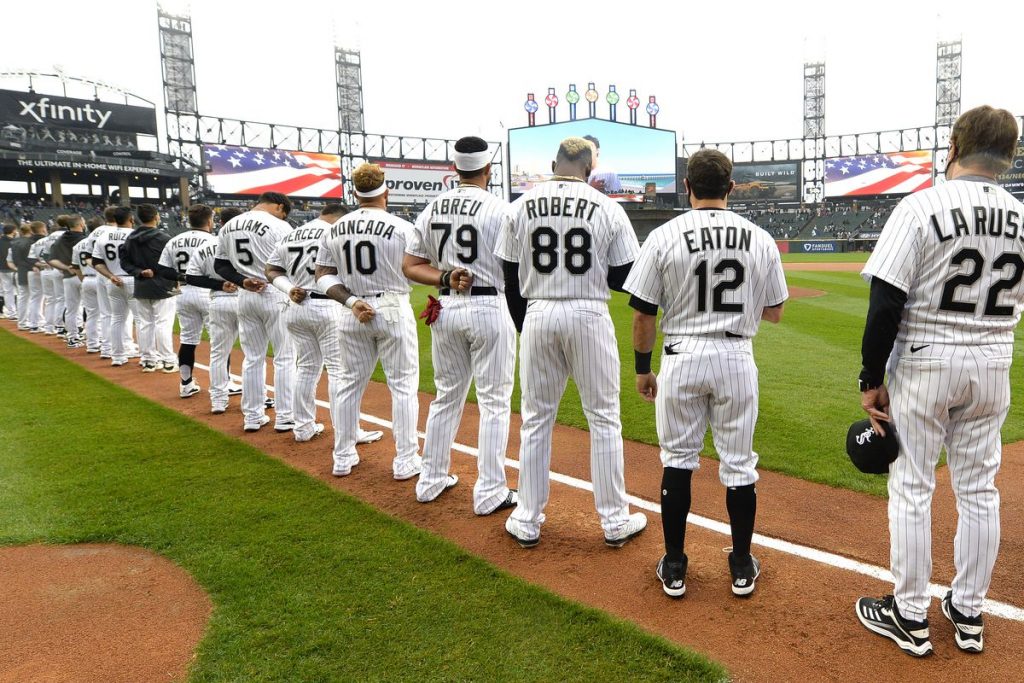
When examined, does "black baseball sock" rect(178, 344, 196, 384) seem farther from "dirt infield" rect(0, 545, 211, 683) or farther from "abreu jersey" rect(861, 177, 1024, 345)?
"abreu jersey" rect(861, 177, 1024, 345)

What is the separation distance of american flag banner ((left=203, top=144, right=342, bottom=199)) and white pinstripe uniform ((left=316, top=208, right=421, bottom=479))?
131 ft

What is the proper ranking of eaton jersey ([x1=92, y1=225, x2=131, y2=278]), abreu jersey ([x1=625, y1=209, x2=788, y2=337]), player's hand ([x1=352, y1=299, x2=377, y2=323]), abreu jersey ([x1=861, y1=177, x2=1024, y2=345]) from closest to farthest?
abreu jersey ([x1=861, y1=177, x2=1024, y2=345]) → abreu jersey ([x1=625, y1=209, x2=788, y2=337]) → player's hand ([x1=352, y1=299, x2=377, y2=323]) → eaton jersey ([x1=92, y1=225, x2=131, y2=278])

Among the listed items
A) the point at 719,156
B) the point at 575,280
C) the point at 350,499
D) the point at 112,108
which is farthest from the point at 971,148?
the point at 112,108

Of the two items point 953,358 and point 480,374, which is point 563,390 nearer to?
point 480,374

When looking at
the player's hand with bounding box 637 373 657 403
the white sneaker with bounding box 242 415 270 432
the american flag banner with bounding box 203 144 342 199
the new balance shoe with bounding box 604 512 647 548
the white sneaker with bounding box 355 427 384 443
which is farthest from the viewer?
the american flag banner with bounding box 203 144 342 199

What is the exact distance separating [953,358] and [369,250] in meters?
3.34

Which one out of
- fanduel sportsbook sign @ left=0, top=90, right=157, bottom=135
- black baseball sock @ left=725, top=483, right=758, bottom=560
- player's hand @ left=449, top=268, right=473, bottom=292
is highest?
fanduel sportsbook sign @ left=0, top=90, right=157, bottom=135

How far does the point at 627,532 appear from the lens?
3.54m

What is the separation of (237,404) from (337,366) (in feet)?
7.72

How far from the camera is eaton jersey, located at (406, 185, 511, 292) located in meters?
3.78

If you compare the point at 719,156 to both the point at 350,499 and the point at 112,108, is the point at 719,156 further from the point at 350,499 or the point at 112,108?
the point at 112,108

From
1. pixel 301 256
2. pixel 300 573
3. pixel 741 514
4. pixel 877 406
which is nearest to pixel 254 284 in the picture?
pixel 301 256

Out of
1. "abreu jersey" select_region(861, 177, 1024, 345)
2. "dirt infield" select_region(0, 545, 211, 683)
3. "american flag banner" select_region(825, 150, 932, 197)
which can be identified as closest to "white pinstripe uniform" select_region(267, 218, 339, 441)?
"dirt infield" select_region(0, 545, 211, 683)

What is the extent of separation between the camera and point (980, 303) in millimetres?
2416
